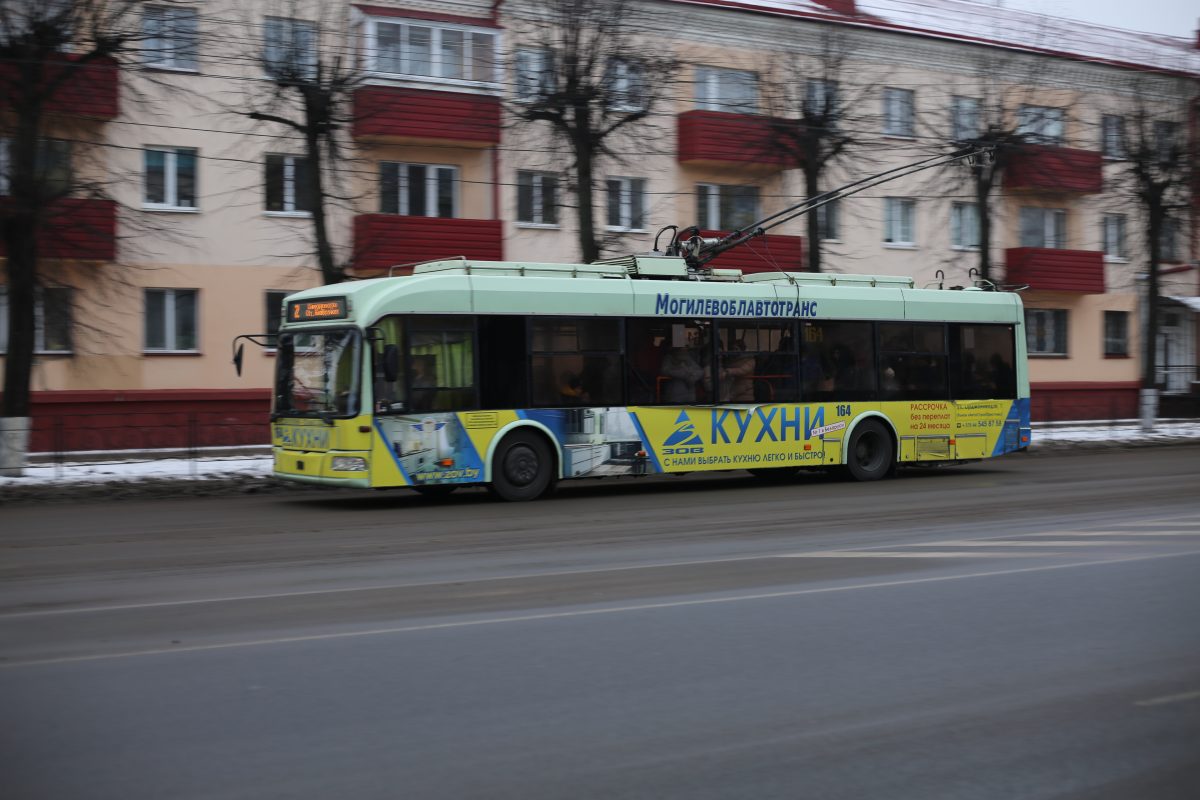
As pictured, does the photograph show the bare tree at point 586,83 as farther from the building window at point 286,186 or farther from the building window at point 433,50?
the building window at point 286,186

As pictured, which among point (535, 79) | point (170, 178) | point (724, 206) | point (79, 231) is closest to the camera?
point (535, 79)

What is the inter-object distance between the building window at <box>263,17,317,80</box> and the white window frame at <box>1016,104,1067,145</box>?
16435 millimetres

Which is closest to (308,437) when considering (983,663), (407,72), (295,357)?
(295,357)

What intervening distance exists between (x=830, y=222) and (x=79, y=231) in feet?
64.5

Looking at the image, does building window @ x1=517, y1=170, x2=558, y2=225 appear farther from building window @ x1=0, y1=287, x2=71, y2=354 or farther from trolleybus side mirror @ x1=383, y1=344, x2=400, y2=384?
trolleybus side mirror @ x1=383, y1=344, x2=400, y2=384

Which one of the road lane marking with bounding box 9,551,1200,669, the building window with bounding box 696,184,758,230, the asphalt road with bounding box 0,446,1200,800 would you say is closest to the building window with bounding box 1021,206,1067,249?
the building window with bounding box 696,184,758,230

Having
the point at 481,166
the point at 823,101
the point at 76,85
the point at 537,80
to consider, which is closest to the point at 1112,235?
the point at 823,101

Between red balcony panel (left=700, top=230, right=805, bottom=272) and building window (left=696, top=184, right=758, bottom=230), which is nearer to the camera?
red balcony panel (left=700, top=230, right=805, bottom=272)

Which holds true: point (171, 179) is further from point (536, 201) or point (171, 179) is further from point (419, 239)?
point (536, 201)

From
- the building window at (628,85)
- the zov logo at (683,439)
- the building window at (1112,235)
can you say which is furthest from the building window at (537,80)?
the building window at (1112,235)

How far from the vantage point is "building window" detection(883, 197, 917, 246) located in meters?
37.8

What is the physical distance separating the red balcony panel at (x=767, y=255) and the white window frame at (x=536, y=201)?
3.96 meters

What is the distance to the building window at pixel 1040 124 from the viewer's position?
32.8m

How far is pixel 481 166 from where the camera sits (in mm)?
31406
